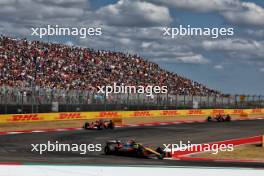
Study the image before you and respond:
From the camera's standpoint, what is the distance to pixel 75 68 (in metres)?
18.7

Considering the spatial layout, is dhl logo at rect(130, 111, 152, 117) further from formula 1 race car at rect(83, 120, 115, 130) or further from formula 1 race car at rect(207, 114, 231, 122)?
formula 1 race car at rect(83, 120, 115, 130)

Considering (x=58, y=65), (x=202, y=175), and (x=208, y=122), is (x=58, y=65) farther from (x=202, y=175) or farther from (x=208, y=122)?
(x=208, y=122)

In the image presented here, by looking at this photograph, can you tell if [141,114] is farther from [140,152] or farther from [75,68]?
[140,152]

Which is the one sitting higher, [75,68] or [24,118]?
[75,68]

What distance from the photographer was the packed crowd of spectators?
56.4 ft

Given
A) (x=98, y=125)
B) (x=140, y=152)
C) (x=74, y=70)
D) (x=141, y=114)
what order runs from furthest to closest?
(x=141, y=114) < (x=98, y=125) < (x=74, y=70) < (x=140, y=152)

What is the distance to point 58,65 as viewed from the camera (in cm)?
1972

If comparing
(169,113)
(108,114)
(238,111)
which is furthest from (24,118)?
(238,111)

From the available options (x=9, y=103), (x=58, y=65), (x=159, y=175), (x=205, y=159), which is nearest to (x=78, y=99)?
(x=9, y=103)

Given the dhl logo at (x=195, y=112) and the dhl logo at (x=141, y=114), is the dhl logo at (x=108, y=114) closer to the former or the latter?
the dhl logo at (x=141, y=114)

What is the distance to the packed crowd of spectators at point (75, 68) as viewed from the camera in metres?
17.2

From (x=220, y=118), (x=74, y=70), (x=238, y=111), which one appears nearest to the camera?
(x=74, y=70)

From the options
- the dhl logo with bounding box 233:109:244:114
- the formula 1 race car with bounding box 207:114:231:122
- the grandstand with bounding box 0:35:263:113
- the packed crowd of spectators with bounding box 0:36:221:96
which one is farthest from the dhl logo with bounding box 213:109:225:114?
the packed crowd of spectators with bounding box 0:36:221:96

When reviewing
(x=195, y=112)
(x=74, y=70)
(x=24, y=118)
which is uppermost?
(x=74, y=70)
